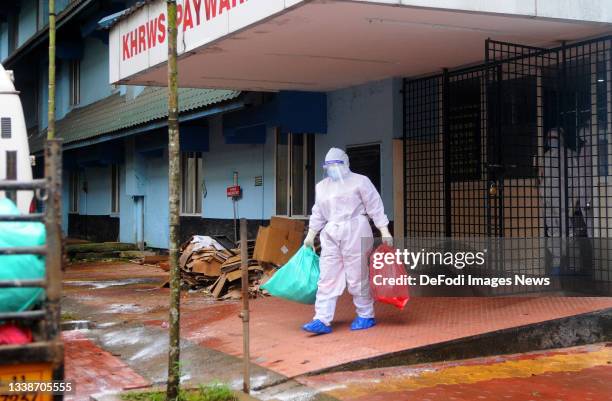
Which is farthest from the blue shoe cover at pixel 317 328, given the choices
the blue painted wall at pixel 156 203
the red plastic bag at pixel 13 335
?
the blue painted wall at pixel 156 203

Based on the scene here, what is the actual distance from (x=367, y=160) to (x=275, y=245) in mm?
1797

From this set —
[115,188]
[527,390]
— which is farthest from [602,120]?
[115,188]

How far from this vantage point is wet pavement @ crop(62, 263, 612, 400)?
6.10 m

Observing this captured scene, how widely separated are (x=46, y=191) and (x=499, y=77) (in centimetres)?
561

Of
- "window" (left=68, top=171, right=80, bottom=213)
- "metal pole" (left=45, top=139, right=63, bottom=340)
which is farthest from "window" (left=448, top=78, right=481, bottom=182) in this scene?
"window" (left=68, top=171, right=80, bottom=213)

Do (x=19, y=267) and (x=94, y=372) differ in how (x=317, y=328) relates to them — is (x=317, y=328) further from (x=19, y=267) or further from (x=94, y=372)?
(x=19, y=267)

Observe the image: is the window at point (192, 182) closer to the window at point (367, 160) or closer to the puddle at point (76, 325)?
the window at point (367, 160)

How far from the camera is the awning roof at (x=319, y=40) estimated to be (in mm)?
6793

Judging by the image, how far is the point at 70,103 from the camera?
74.7 ft

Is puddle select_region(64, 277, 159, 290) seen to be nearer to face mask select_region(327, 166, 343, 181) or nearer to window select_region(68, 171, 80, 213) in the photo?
face mask select_region(327, 166, 343, 181)

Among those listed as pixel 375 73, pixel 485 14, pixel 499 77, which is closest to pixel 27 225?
pixel 485 14

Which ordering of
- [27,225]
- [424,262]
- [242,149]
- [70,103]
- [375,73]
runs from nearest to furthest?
[27,225] < [424,262] < [375,73] < [242,149] < [70,103]

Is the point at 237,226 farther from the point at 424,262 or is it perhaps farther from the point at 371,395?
the point at 371,395

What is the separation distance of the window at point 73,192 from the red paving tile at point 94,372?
17.0 meters
